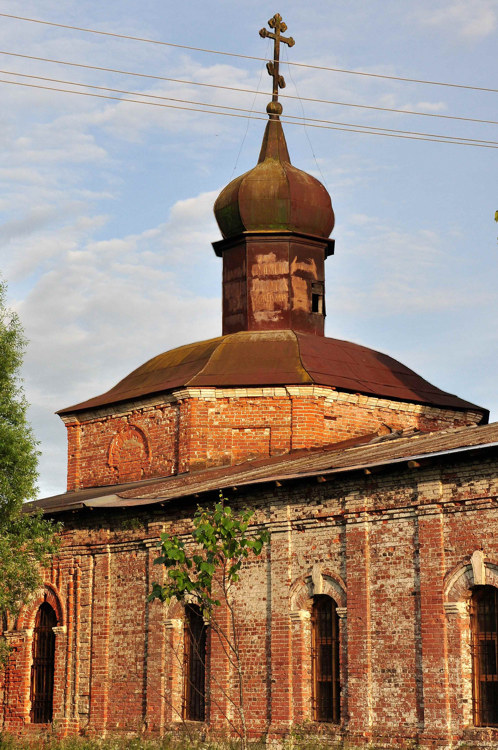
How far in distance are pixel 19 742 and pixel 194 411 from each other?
6805mm

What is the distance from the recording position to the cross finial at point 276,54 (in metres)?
26.8

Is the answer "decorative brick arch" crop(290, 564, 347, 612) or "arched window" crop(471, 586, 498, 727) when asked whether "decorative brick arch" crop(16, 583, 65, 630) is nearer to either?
"decorative brick arch" crop(290, 564, 347, 612)

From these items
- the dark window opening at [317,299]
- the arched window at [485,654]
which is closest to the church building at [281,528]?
the arched window at [485,654]

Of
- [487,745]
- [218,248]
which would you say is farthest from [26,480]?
[487,745]

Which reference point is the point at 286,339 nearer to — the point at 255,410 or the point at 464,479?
the point at 255,410

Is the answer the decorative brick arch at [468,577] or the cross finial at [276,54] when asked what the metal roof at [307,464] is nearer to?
the decorative brick arch at [468,577]

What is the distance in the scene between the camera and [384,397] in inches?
928

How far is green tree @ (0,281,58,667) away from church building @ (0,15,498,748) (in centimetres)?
46

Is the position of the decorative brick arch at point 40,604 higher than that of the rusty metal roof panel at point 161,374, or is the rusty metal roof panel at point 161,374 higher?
the rusty metal roof panel at point 161,374

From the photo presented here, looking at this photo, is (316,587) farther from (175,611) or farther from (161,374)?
(161,374)

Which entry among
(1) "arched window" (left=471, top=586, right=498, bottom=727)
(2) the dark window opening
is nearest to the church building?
(1) "arched window" (left=471, top=586, right=498, bottom=727)

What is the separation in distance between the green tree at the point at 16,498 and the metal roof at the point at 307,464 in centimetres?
51

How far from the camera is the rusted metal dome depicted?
25484 millimetres

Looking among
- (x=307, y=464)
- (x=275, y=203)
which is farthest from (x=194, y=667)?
(x=275, y=203)
